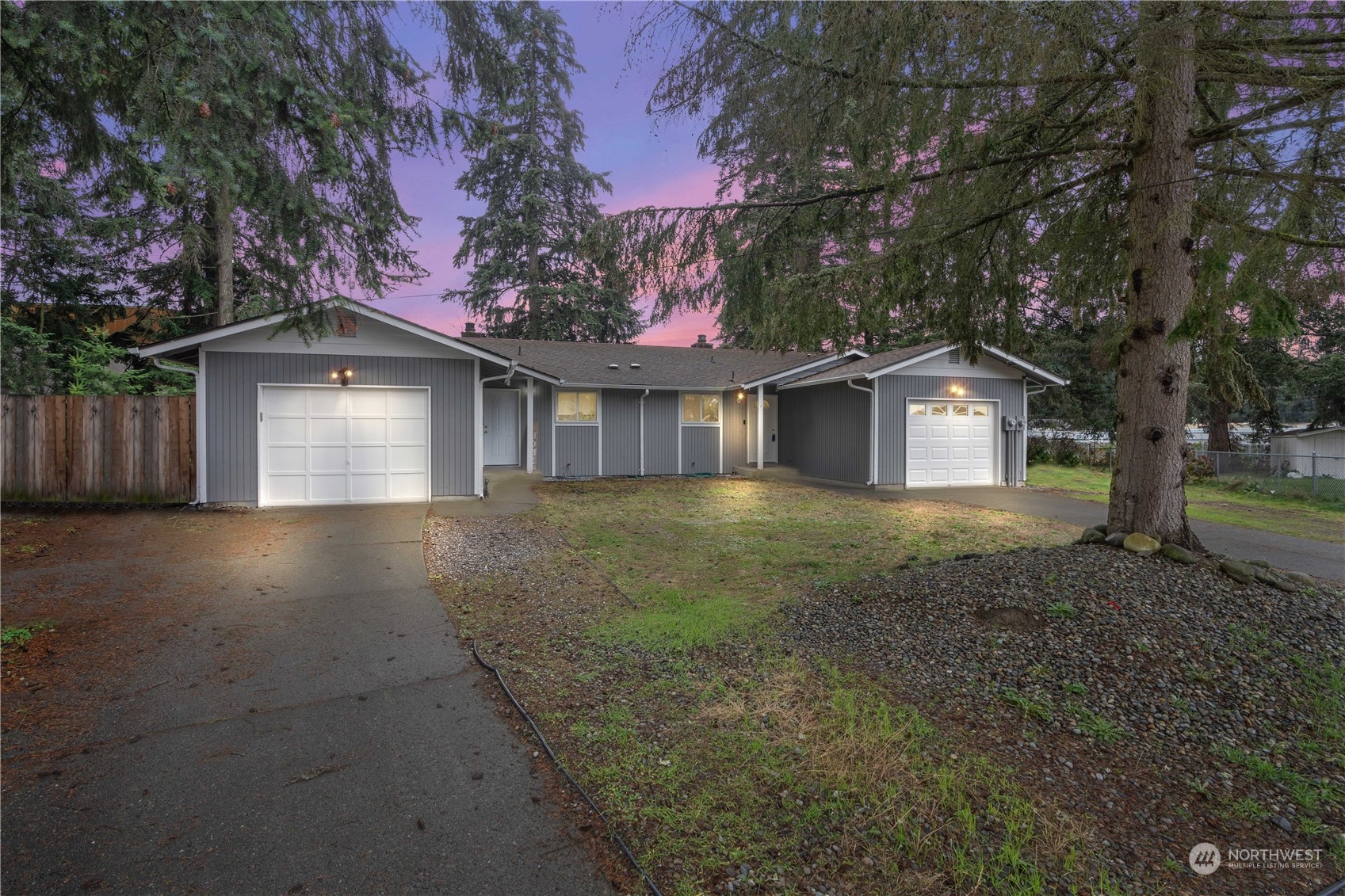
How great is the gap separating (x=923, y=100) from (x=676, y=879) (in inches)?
Answer: 207

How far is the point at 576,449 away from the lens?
1517 centimetres

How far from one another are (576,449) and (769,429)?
582 centimetres

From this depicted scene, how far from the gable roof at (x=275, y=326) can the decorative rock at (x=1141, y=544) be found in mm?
8940

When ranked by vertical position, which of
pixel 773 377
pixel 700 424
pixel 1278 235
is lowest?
pixel 700 424

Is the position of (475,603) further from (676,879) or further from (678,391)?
(678,391)

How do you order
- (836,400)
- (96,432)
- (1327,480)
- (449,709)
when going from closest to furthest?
(449,709), (96,432), (1327,480), (836,400)

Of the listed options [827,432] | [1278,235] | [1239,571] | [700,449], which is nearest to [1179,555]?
[1239,571]

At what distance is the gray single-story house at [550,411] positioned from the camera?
952 cm

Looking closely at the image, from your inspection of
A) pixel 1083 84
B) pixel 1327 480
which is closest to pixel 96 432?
pixel 1083 84

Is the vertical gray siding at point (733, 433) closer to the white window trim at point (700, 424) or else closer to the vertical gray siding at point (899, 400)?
the white window trim at point (700, 424)

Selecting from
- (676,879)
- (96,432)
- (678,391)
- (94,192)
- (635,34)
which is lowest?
(676,879)

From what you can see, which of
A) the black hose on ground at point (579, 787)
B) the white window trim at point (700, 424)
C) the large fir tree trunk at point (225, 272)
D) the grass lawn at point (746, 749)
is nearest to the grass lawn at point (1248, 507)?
the grass lawn at point (746, 749)

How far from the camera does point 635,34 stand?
4891 millimetres

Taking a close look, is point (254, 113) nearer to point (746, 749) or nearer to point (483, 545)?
point (746, 749)
